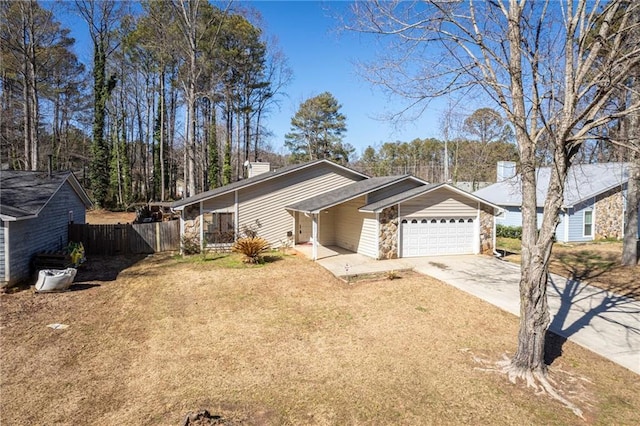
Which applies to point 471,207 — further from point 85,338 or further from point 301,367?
point 85,338

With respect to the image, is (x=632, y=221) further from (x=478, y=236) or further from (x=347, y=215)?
(x=347, y=215)

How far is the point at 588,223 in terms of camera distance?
19.6 m

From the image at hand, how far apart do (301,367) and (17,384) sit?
427cm

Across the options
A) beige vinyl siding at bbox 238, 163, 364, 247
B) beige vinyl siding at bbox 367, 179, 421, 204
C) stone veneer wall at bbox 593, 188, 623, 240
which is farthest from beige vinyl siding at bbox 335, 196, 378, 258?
stone veneer wall at bbox 593, 188, 623, 240

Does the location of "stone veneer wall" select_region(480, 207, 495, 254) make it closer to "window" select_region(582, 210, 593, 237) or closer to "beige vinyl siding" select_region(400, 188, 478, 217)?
"beige vinyl siding" select_region(400, 188, 478, 217)

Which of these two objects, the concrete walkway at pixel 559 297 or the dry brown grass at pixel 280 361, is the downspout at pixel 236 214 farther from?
Answer: the dry brown grass at pixel 280 361

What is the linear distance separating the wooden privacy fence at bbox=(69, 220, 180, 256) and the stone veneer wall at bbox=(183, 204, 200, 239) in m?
1.43

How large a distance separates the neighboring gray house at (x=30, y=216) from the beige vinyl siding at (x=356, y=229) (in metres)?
11.3

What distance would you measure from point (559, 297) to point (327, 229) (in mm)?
10419

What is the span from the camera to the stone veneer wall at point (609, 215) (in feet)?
64.6

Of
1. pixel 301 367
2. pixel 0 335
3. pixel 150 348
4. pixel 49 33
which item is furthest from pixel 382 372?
pixel 49 33

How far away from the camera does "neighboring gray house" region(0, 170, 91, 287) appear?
9672 mm

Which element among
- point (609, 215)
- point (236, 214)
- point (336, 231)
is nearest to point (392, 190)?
point (336, 231)

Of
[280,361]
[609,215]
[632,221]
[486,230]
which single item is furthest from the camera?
[609,215]
